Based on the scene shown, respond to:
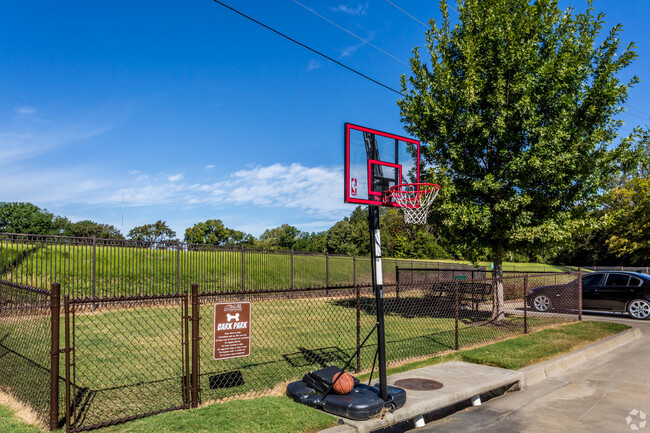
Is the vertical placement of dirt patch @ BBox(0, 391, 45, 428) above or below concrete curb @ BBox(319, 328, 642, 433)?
above

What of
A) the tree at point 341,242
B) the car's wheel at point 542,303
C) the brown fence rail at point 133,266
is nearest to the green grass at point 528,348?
the car's wheel at point 542,303

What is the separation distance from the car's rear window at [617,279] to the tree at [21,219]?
172ft

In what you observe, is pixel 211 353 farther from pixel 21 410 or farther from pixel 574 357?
pixel 574 357

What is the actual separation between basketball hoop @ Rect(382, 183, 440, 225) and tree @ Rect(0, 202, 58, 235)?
171ft

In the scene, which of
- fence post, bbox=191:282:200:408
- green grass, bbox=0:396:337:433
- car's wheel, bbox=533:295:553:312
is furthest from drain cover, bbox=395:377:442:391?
car's wheel, bbox=533:295:553:312

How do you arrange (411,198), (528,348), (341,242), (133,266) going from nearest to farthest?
1. (411,198)
2. (528,348)
3. (133,266)
4. (341,242)

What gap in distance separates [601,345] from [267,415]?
8.63 meters

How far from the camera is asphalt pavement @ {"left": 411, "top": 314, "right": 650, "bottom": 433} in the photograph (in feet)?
17.6

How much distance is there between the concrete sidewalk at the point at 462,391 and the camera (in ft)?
17.5

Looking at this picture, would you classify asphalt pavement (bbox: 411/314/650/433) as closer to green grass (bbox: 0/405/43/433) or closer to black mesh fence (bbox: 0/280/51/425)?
green grass (bbox: 0/405/43/433)

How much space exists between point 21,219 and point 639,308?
2228 inches

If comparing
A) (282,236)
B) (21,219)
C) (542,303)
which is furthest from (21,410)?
(282,236)

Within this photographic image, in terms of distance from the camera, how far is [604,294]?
15.8m

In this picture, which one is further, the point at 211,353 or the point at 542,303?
the point at 542,303
